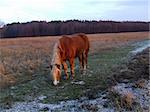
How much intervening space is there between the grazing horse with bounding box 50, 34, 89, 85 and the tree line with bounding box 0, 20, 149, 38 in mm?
55318

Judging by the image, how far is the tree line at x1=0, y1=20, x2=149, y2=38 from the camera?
242 feet

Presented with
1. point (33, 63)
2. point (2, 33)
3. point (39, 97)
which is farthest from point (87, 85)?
point (2, 33)

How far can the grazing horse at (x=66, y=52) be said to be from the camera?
39.0 feet

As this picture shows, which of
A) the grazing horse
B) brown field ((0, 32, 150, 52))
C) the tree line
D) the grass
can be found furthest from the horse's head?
the tree line

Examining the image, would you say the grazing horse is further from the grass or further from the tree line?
the tree line

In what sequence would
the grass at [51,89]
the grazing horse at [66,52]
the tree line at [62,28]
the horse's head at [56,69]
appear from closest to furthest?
the grass at [51,89] < the horse's head at [56,69] < the grazing horse at [66,52] < the tree line at [62,28]

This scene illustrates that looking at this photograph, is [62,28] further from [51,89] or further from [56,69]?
[51,89]

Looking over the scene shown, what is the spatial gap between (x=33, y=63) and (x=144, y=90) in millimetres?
8896

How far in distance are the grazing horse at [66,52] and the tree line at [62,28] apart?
55318 millimetres

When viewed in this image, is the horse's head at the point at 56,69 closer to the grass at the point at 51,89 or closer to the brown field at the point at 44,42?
the grass at the point at 51,89

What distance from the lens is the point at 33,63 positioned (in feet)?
59.8

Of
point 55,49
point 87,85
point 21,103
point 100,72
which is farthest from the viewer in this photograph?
point 100,72

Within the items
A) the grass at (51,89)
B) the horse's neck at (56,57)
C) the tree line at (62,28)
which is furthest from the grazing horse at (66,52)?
the tree line at (62,28)

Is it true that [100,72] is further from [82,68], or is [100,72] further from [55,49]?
[55,49]
